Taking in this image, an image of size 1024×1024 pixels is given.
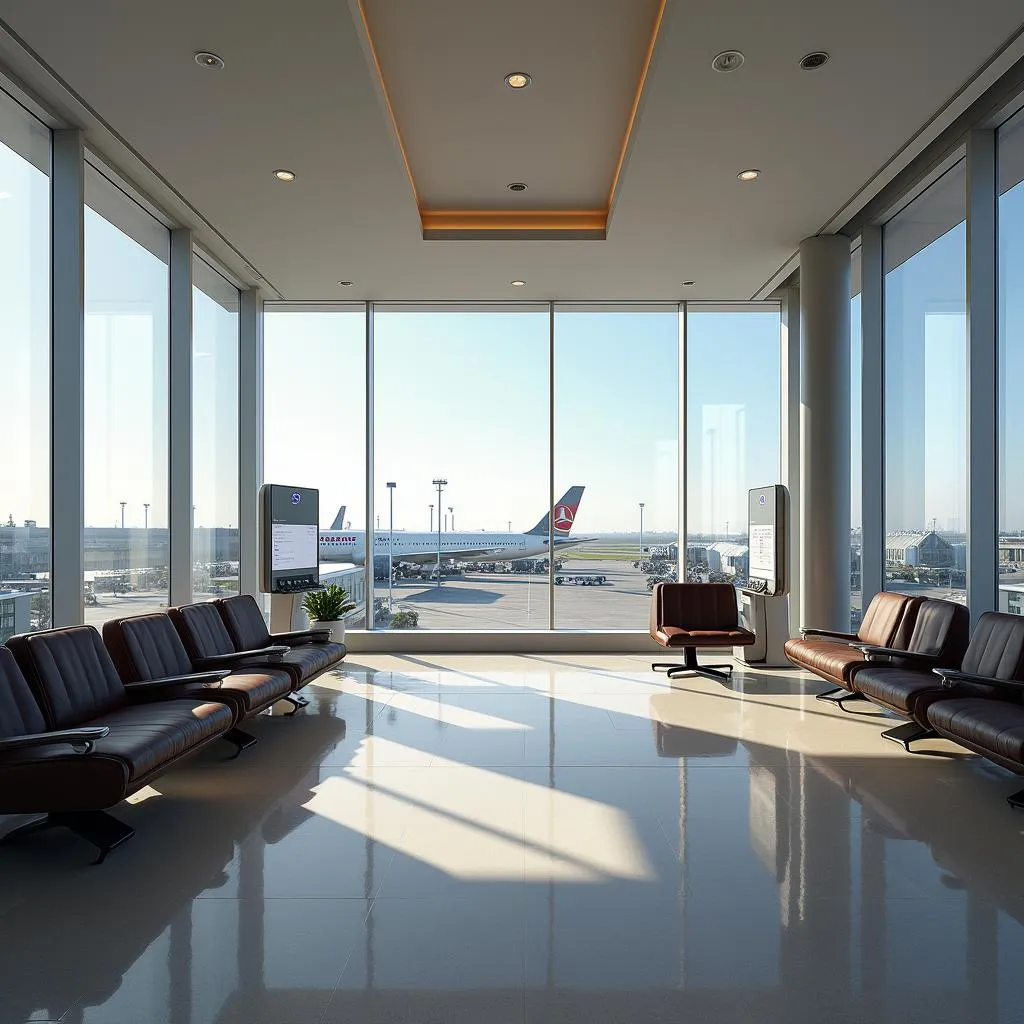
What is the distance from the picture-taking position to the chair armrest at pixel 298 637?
6.19 metres

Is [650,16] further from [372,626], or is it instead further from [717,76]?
[372,626]

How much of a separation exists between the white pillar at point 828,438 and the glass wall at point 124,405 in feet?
18.0

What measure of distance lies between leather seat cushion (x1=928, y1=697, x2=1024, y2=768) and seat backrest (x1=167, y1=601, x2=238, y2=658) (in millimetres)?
4438

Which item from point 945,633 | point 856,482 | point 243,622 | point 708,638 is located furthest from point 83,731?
point 856,482

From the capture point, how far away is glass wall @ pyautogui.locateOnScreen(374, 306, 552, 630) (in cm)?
872

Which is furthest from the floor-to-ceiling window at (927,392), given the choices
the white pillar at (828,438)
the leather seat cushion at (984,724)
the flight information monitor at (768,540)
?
the leather seat cushion at (984,724)

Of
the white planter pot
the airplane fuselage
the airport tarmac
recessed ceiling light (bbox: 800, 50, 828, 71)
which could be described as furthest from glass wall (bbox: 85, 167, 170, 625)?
recessed ceiling light (bbox: 800, 50, 828, 71)

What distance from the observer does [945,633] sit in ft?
16.6

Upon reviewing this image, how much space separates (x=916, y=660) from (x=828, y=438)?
7.51 ft

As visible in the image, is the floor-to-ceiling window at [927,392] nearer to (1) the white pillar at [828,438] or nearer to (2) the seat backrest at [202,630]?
(1) the white pillar at [828,438]

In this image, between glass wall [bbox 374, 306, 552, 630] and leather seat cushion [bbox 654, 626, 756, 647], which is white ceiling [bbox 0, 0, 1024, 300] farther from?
leather seat cushion [bbox 654, 626, 756, 647]

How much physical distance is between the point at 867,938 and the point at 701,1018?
744mm

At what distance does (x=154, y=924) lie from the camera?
2609 mm

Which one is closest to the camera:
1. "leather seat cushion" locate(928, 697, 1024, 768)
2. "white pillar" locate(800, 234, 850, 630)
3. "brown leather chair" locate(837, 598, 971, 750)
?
"leather seat cushion" locate(928, 697, 1024, 768)
